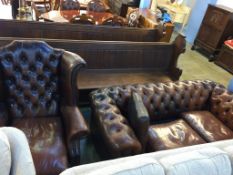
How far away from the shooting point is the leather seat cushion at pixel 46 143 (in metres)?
1.50

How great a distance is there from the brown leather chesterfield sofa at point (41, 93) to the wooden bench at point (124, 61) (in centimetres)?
66

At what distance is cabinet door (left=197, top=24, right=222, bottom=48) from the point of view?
4.75 metres

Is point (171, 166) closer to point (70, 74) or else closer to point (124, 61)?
point (70, 74)

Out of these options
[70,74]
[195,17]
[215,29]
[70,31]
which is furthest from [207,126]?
[195,17]

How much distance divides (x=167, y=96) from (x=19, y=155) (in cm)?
157

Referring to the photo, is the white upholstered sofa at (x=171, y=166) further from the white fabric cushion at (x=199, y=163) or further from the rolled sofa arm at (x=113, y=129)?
the rolled sofa arm at (x=113, y=129)

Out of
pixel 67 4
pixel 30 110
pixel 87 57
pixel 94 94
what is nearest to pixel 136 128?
pixel 94 94

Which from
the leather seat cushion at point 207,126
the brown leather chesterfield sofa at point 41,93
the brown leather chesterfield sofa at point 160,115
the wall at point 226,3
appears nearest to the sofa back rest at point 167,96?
the brown leather chesterfield sofa at point 160,115

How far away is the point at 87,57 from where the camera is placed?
2730 mm

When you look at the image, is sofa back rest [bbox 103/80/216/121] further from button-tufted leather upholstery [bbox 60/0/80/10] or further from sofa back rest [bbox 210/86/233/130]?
button-tufted leather upholstery [bbox 60/0/80/10]

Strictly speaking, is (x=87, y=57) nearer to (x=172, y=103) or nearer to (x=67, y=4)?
(x=172, y=103)

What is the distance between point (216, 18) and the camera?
4.71 m

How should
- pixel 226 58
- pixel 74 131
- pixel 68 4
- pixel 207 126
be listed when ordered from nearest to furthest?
pixel 74 131
pixel 207 126
pixel 68 4
pixel 226 58

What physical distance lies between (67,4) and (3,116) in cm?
318
